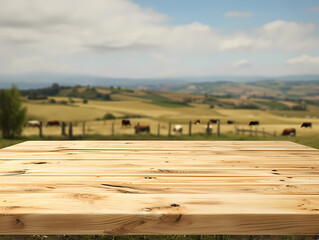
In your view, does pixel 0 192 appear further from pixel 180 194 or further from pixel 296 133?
pixel 296 133

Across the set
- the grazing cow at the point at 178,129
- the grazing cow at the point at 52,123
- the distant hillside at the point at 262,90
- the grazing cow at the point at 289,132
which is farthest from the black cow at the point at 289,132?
the distant hillside at the point at 262,90

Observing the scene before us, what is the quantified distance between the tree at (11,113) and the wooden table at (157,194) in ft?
47.0

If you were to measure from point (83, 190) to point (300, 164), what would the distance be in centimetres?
164

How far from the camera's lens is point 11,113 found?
15.3m

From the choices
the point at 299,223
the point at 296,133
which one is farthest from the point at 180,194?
the point at 296,133

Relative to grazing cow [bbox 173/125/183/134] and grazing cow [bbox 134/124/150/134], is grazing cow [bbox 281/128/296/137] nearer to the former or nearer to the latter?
Answer: grazing cow [bbox 173/125/183/134]

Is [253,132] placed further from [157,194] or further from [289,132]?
[157,194]

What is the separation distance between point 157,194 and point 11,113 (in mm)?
16022

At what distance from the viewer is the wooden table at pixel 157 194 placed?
48.9 inches

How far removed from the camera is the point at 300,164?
7.16 feet

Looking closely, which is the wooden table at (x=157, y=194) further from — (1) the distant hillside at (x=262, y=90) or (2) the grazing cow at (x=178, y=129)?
(1) the distant hillside at (x=262, y=90)

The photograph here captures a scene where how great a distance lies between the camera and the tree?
15070 millimetres

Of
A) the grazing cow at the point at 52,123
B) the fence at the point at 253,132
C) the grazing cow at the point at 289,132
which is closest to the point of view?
the grazing cow at the point at 289,132

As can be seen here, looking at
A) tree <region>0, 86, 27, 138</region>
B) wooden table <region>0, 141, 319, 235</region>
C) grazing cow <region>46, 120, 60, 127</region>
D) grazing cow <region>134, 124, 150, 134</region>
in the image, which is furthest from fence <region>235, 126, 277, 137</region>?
tree <region>0, 86, 27, 138</region>
